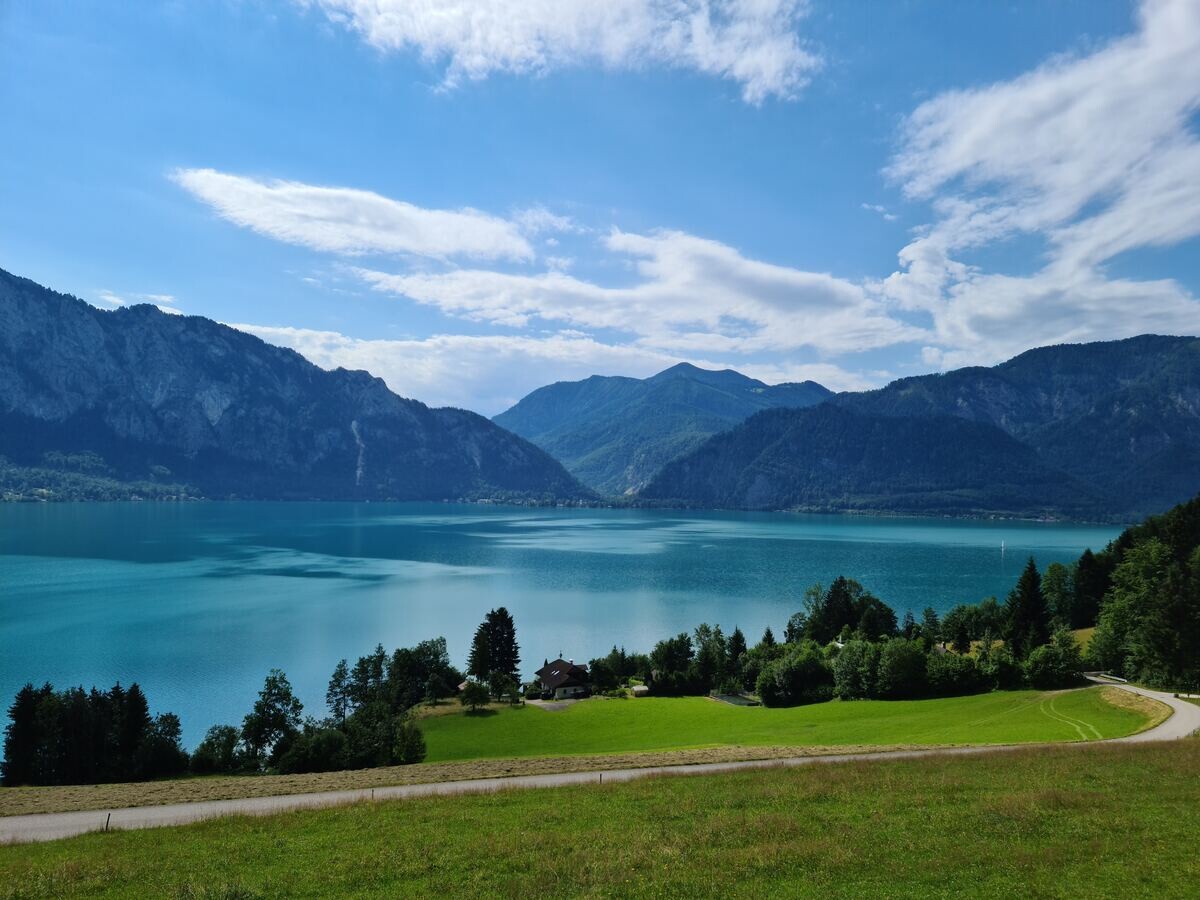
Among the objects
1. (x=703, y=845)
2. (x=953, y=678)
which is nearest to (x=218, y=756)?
(x=703, y=845)

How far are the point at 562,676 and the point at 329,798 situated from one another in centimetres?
4842

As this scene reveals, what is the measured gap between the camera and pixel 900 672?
54094 millimetres

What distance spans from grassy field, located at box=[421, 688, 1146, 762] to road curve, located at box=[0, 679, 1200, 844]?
5880 mm

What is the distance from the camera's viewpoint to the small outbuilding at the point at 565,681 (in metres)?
67.5

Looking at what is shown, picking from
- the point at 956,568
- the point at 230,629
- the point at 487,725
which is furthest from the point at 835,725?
the point at 956,568

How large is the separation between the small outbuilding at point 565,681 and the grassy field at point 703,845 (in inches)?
1875

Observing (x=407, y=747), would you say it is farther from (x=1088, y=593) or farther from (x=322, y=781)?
(x=1088, y=593)

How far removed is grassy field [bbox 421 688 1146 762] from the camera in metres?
35.6

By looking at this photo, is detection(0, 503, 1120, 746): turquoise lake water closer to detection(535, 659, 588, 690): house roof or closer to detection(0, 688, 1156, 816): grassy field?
detection(535, 659, 588, 690): house roof

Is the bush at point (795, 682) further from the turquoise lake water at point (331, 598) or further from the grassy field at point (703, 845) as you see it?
the grassy field at point (703, 845)

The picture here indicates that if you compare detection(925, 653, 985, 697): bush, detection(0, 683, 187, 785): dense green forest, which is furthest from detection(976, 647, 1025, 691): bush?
detection(0, 683, 187, 785): dense green forest

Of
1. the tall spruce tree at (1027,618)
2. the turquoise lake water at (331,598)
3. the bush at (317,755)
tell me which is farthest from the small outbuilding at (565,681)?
the tall spruce tree at (1027,618)

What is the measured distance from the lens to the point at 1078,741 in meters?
30.6

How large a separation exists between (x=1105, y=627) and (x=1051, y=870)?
51553 millimetres
